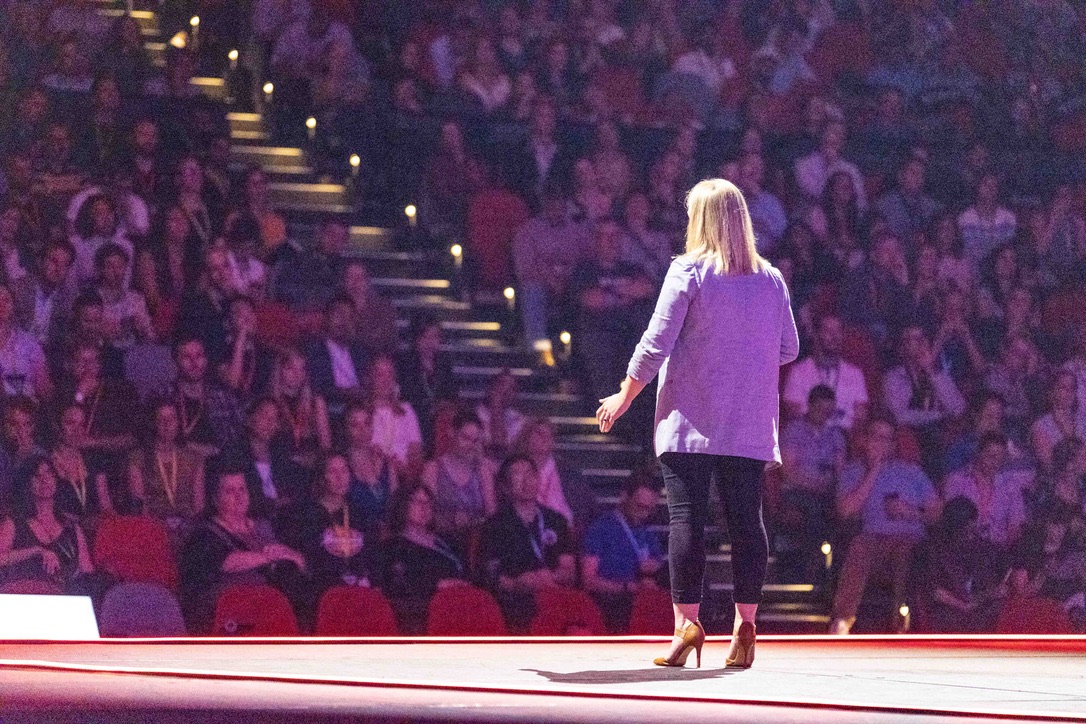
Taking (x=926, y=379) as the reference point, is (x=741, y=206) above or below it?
above

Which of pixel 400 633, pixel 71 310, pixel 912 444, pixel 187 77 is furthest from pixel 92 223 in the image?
pixel 912 444

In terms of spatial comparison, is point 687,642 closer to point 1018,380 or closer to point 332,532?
point 332,532

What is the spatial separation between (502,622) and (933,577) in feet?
7.48

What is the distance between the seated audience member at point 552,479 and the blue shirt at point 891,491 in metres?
1.28

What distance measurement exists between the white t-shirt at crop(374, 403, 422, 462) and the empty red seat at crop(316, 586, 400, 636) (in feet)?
2.80

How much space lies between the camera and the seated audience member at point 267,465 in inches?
295

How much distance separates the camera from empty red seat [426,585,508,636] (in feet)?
24.1

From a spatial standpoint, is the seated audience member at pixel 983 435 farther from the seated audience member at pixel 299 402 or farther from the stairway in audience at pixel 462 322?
the seated audience member at pixel 299 402

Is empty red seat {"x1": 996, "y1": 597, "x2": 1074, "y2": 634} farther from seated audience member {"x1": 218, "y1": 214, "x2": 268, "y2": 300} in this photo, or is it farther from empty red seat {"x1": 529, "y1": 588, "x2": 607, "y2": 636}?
seated audience member {"x1": 218, "y1": 214, "x2": 268, "y2": 300}

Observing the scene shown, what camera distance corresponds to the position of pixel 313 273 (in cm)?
868

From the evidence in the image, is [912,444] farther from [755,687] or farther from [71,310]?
[755,687]

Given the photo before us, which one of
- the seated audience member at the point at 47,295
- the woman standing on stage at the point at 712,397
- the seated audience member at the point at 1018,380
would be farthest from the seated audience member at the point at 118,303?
the seated audience member at the point at 1018,380

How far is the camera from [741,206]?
458 centimetres

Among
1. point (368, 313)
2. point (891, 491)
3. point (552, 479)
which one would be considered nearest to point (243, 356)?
point (368, 313)
